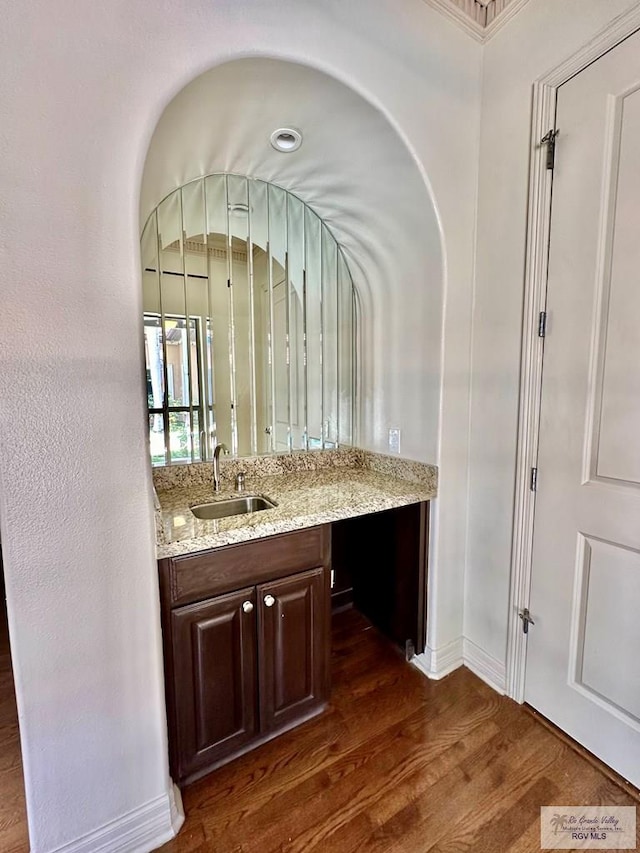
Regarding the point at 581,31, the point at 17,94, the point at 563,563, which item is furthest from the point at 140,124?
the point at 563,563

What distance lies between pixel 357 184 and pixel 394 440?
120cm

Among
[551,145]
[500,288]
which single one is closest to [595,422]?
[500,288]

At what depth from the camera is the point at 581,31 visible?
130 cm

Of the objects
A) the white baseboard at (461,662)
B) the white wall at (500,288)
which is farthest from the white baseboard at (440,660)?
the white wall at (500,288)

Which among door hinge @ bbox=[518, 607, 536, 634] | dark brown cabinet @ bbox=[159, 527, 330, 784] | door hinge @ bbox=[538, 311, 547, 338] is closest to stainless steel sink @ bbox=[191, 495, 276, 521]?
dark brown cabinet @ bbox=[159, 527, 330, 784]

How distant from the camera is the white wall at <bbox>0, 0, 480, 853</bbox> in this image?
89cm

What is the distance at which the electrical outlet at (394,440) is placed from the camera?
1959 millimetres

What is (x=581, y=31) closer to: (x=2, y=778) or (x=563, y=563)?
(x=563, y=563)

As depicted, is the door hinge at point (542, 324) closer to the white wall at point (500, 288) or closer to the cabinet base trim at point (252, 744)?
the white wall at point (500, 288)

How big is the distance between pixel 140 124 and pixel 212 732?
1.86 metres

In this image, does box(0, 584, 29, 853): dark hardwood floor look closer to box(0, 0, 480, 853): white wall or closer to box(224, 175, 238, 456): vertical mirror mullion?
box(0, 0, 480, 853): white wall

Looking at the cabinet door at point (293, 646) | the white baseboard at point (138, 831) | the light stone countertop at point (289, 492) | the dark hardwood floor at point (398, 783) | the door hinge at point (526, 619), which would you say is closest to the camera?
the white baseboard at point (138, 831)

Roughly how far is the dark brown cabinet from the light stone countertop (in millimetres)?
63

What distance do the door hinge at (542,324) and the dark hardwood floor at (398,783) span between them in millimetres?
1551
